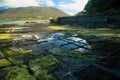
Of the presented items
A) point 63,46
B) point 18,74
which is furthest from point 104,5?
point 18,74

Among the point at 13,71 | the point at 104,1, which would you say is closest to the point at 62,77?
the point at 13,71

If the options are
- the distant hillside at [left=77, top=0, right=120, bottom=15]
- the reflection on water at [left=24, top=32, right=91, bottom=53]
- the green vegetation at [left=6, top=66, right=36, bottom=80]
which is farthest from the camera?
the distant hillside at [left=77, top=0, right=120, bottom=15]

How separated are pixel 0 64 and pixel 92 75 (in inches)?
170

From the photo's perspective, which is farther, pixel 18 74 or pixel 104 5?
pixel 104 5

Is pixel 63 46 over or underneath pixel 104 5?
underneath

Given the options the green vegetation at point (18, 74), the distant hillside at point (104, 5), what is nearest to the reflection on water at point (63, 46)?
the green vegetation at point (18, 74)

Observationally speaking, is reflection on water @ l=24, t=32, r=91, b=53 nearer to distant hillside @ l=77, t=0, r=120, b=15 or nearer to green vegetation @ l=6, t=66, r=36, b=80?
green vegetation @ l=6, t=66, r=36, b=80

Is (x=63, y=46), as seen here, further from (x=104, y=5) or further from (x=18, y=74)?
(x=104, y=5)

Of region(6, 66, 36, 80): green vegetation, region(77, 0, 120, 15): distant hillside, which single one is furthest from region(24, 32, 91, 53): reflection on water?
region(77, 0, 120, 15): distant hillside

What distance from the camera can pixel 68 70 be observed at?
5945 millimetres

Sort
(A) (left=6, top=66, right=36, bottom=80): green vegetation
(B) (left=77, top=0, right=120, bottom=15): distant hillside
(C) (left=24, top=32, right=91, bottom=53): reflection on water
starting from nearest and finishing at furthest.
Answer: (A) (left=6, top=66, right=36, bottom=80): green vegetation < (C) (left=24, top=32, right=91, bottom=53): reflection on water < (B) (left=77, top=0, right=120, bottom=15): distant hillside

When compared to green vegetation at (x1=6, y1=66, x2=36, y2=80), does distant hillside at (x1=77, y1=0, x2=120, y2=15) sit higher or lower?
higher

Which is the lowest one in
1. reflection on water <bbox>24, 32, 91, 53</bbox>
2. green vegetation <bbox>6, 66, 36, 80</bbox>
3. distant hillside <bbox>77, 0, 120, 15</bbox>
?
green vegetation <bbox>6, 66, 36, 80</bbox>

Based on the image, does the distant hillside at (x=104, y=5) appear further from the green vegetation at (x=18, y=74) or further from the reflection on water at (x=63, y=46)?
the green vegetation at (x=18, y=74)
